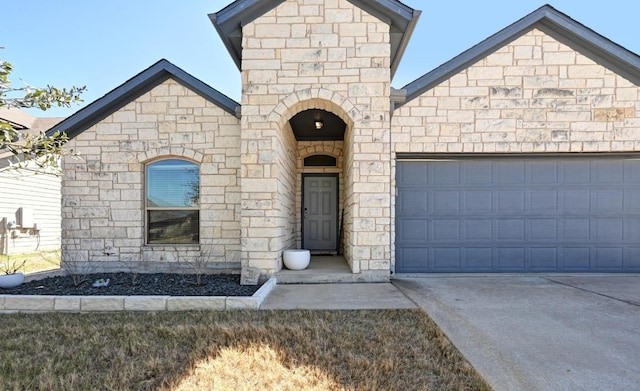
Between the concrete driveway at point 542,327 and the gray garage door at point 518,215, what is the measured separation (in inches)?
21.6

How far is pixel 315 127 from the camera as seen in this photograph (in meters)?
7.33

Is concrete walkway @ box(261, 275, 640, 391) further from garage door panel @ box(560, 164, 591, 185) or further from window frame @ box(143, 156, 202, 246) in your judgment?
window frame @ box(143, 156, 202, 246)

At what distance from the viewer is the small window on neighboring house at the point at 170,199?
6.37 m

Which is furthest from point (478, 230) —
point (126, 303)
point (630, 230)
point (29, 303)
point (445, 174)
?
point (29, 303)

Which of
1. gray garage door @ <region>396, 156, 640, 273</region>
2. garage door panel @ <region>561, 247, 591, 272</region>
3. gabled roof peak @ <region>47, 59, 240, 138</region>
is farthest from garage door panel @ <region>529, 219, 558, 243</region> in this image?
gabled roof peak @ <region>47, 59, 240, 138</region>

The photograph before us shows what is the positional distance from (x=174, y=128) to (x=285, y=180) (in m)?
2.37

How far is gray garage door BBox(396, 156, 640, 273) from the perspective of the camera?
19.3 feet

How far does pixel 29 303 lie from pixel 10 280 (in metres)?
1.29

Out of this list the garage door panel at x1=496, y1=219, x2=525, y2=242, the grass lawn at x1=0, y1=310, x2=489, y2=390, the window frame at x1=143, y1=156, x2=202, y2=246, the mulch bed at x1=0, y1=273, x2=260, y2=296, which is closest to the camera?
the grass lawn at x1=0, y1=310, x2=489, y2=390

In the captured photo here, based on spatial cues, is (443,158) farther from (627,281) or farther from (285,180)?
(627,281)

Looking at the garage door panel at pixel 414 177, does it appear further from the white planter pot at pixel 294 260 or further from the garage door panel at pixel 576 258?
the garage door panel at pixel 576 258

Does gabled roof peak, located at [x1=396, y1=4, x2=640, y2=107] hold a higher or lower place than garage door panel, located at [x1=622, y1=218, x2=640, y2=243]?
higher

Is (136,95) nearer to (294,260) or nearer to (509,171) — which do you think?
(294,260)

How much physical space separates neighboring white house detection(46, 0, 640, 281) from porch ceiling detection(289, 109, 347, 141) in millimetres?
77
